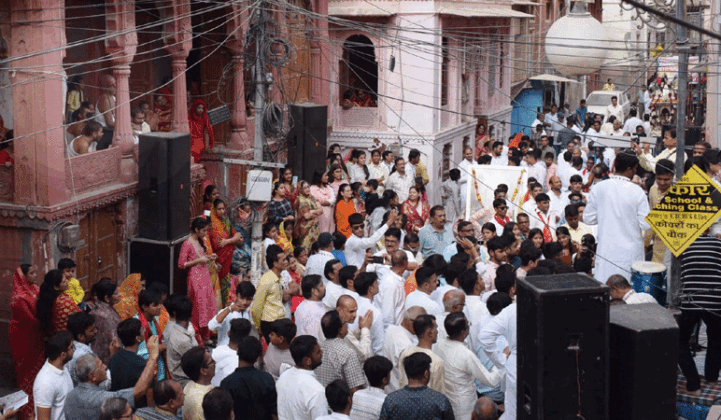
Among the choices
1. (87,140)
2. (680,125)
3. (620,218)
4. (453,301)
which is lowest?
(453,301)

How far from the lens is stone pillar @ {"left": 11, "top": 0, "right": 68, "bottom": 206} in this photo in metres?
10.5

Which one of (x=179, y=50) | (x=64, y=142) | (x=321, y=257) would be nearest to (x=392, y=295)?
(x=321, y=257)

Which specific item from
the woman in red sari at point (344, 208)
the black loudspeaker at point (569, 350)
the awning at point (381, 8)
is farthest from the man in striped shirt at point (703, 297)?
the awning at point (381, 8)

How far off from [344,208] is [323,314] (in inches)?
196

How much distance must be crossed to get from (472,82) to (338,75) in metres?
4.98

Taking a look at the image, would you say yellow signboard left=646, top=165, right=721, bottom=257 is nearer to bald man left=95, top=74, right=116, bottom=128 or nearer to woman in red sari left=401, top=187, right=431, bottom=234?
woman in red sari left=401, top=187, right=431, bottom=234

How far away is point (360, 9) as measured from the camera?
2064 cm

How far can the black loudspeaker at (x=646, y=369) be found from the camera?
590 cm

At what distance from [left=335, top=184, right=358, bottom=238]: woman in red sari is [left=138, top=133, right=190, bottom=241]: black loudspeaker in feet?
6.71

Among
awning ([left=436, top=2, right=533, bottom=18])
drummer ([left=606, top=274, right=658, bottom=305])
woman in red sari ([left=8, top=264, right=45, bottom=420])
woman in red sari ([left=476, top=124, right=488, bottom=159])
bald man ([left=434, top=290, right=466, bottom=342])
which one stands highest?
awning ([left=436, top=2, right=533, bottom=18])

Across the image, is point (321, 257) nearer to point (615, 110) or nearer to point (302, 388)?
point (302, 388)

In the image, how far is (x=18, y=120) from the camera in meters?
10.6

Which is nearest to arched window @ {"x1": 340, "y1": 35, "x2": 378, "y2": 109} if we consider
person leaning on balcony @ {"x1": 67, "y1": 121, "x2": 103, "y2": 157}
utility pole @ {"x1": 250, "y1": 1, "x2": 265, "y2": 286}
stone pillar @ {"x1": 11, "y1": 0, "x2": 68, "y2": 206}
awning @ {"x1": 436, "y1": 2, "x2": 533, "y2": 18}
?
awning @ {"x1": 436, "y1": 2, "x2": 533, "y2": 18}

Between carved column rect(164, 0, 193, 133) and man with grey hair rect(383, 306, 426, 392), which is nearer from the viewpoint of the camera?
man with grey hair rect(383, 306, 426, 392)
